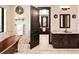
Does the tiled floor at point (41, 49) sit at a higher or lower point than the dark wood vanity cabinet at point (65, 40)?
lower

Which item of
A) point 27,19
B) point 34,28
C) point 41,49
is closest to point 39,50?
point 41,49

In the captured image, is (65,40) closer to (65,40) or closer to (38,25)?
(65,40)

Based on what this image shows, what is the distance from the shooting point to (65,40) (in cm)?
152

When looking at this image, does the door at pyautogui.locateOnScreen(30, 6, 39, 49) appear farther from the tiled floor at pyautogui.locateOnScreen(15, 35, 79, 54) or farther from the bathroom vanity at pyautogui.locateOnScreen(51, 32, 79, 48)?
the bathroom vanity at pyautogui.locateOnScreen(51, 32, 79, 48)

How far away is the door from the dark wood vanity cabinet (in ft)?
0.68

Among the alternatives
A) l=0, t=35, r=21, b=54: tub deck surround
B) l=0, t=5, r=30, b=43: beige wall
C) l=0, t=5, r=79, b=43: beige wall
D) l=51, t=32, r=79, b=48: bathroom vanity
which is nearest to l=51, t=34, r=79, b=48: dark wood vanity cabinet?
l=51, t=32, r=79, b=48: bathroom vanity

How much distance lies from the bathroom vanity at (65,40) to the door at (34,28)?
7.9 inches

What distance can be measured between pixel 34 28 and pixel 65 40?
0.44m

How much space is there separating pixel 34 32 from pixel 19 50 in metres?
0.27

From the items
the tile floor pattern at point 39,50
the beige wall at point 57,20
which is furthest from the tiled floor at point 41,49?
the beige wall at point 57,20

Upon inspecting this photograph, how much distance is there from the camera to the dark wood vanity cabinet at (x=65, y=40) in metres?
1.40

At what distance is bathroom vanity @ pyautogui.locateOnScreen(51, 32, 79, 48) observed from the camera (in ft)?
4.58

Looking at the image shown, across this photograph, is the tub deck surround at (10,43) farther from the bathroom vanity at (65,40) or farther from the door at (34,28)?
the bathroom vanity at (65,40)
